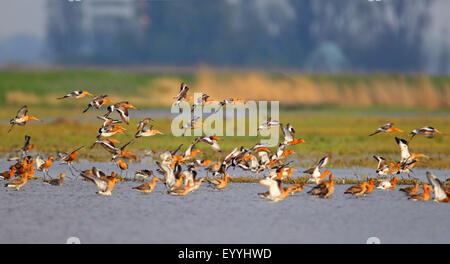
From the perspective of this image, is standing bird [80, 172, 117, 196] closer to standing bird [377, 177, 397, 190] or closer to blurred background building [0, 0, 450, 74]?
standing bird [377, 177, 397, 190]

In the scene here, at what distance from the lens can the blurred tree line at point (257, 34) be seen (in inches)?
3393

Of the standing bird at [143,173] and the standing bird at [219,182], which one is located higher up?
the standing bird at [143,173]

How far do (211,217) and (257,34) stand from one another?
266 feet

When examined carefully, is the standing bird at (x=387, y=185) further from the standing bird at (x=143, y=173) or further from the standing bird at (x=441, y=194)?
the standing bird at (x=143, y=173)

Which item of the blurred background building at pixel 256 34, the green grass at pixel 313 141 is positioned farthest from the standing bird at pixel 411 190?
the blurred background building at pixel 256 34

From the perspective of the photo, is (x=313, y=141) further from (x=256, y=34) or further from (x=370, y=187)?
(x=256, y=34)

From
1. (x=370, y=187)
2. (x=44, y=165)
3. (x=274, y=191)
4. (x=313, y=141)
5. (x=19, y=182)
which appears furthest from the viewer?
(x=313, y=141)

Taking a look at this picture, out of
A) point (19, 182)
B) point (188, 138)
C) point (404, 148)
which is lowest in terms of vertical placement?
point (19, 182)

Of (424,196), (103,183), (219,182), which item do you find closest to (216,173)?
(219,182)

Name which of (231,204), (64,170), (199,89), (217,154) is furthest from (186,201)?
(199,89)

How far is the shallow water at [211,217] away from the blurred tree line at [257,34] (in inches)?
2691

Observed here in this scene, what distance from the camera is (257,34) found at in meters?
93.8

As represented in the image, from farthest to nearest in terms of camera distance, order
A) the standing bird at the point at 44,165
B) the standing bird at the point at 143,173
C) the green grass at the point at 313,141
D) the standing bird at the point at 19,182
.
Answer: the green grass at the point at 313,141
the standing bird at the point at 44,165
the standing bird at the point at 143,173
the standing bird at the point at 19,182

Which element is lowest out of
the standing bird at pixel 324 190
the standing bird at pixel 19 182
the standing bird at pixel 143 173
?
the standing bird at pixel 324 190
